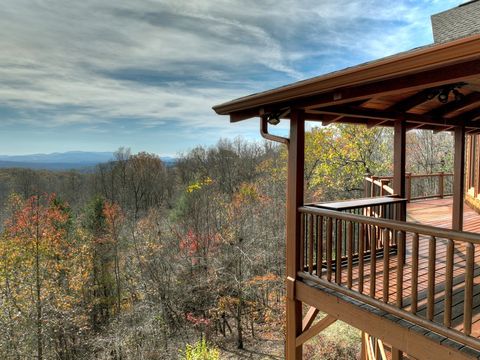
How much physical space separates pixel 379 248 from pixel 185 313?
1283 centimetres

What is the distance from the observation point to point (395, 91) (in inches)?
106

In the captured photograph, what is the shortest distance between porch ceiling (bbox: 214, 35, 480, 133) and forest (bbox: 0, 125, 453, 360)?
27.7 ft

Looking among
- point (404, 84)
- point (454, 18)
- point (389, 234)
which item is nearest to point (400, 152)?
point (389, 234)

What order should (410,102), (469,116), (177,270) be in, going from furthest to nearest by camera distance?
(177,270)
(469,116)
(410,102)

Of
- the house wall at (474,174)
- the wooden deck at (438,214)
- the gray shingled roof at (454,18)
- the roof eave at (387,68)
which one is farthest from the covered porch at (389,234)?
the house wall at (474,174)

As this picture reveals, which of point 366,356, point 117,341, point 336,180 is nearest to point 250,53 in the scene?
point 336,180

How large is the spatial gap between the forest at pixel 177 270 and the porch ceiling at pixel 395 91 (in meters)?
8.45

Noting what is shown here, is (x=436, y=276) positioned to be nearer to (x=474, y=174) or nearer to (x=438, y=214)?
(x=438, y=214)

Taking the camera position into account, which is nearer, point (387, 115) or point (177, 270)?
point (387, 115)

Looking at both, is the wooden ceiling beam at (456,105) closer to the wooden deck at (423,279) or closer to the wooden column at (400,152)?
the wooden column at (400,152)

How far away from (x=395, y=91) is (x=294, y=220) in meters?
1.86

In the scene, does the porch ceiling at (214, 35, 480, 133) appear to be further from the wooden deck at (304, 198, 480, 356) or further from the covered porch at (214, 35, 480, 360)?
the wooden deck at (304, 198, 480, 356)

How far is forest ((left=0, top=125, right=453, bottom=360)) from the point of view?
43.2 feet

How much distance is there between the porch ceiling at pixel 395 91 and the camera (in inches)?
80.1
